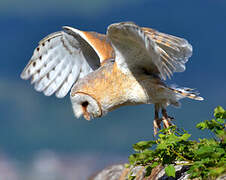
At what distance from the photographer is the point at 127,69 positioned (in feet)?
15.5

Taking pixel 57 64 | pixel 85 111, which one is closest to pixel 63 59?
pixel 57 64

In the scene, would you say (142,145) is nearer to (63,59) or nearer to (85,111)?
(85,111)

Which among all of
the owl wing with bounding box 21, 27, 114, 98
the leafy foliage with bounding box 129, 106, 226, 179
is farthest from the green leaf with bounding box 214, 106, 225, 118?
the owl wing with bounding box 21, 27, 114, 98

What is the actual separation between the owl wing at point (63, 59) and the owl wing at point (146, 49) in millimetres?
1192

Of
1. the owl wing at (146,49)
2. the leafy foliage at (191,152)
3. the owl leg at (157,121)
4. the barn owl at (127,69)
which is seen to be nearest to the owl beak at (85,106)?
the barn owl at (127,69)

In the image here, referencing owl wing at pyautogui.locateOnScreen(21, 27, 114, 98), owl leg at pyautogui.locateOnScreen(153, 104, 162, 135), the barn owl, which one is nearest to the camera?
the barn owl

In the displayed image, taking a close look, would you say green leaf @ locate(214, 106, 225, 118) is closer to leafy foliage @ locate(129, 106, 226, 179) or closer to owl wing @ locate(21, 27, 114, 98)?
leafy foliage @ locate(129, 106, 226, 179)

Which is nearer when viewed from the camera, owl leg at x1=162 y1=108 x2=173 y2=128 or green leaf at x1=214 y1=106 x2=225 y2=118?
green leaf at x1=214 y1=106 x2=225 y2=118

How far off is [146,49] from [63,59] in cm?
254

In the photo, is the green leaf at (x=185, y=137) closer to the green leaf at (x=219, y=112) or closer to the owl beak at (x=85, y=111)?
the green leaf at (x=219, y=112)

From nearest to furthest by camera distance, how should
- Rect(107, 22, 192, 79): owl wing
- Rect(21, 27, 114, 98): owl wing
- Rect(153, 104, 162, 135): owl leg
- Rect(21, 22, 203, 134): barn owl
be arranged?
Rect(107, 22, 192, 79): owl wing, Rect(21, 22, 203, 134): barn owl, Rect(153, 104, 162, 135): owl leg, Rect(21, 27, 114, 98): owl wing

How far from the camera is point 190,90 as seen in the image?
16.4 feet

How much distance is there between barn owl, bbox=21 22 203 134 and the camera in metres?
3.97

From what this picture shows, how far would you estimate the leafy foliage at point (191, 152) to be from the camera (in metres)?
3.08
